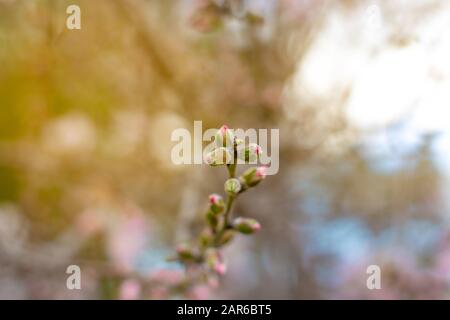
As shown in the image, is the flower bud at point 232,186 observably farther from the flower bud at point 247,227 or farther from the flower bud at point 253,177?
the flower bud at point 247,227

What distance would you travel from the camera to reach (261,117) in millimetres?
1970

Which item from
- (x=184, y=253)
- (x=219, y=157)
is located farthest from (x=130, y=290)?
(x=219, y=157)

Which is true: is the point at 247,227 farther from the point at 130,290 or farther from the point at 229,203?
the point at 130,290

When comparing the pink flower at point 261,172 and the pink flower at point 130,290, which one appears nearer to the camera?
the pink flower at point 261,172

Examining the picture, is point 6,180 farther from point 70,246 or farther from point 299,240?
point 299,240

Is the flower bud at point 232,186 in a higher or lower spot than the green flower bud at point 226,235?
higher

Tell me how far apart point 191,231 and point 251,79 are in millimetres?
707

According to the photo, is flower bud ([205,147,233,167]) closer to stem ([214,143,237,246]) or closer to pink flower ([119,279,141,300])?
stem ([214,143,237,246])

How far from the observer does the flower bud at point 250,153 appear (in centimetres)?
83

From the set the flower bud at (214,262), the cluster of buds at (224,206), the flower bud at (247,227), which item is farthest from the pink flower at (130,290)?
the flower bud at (247,227)

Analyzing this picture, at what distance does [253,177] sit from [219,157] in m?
0.08

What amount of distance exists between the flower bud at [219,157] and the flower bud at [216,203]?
0.38ft

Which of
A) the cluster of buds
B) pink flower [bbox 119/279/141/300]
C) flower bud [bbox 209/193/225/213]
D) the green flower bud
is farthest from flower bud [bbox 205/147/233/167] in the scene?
pink flower [bbox 119/279/141/300]

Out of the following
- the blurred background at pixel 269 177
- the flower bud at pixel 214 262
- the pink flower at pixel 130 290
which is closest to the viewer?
the flower bud at pixel 214 262
